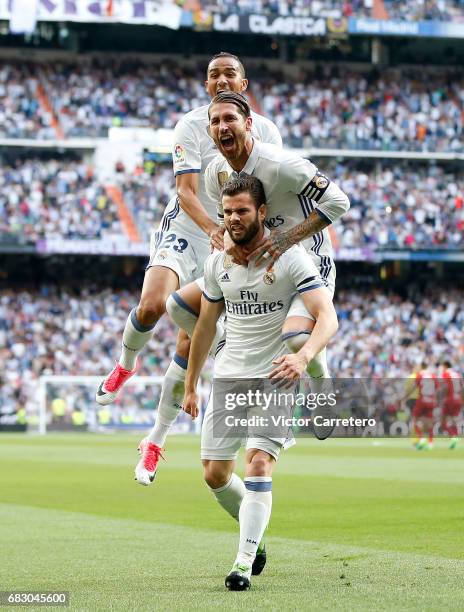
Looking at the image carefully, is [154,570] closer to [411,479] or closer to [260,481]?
[260,481]

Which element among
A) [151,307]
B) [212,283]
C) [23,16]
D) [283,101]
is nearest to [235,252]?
[212,283]

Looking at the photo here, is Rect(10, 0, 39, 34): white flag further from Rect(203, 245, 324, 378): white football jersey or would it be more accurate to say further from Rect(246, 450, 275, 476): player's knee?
Rect(246, 450, 275, 476): player's knee

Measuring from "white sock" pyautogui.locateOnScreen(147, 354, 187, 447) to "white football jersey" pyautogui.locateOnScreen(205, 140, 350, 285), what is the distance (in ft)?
5.16

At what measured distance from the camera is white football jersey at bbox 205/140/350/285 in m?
7.75

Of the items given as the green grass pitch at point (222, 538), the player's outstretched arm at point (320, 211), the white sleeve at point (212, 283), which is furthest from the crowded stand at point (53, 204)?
the white sleeve at point (212, 283)

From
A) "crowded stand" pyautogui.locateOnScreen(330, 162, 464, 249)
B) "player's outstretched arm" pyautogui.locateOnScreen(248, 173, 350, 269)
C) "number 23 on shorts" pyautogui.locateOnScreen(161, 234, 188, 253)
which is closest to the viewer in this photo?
"player's outstretched arm" pyautogui.locateOnScreen(248, 173, 350, 269)

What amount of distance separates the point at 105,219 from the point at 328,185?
107ft

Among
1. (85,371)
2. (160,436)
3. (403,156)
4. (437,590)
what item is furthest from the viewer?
(403,156)

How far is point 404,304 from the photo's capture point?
1642 inches

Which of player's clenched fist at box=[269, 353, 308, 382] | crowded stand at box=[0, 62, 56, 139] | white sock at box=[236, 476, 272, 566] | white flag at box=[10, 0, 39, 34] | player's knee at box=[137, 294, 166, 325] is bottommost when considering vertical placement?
white sock at box=[236, 476, 272, 566]

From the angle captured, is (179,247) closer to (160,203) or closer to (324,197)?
(324,197)

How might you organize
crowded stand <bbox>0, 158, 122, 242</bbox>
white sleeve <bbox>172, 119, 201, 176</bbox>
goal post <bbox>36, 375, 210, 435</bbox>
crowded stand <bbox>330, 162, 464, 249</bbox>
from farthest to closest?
1. crowded stand <bbox>330, 162, 464, 249</bbox>
2. crowded stand <bbox>0, 158, 122, 242</bbox>
3. goal post <bbox>36, 375, 210, 435</bbox>
4. white sleeve <bbox>172, 119, 201, 176</bbox>

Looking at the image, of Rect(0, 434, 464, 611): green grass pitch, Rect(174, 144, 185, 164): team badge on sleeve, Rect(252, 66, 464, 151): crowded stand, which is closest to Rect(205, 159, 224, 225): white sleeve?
Rect(174, 144, 185, 164): team badge on sleeve

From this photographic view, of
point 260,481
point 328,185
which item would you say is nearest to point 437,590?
point 260,481
